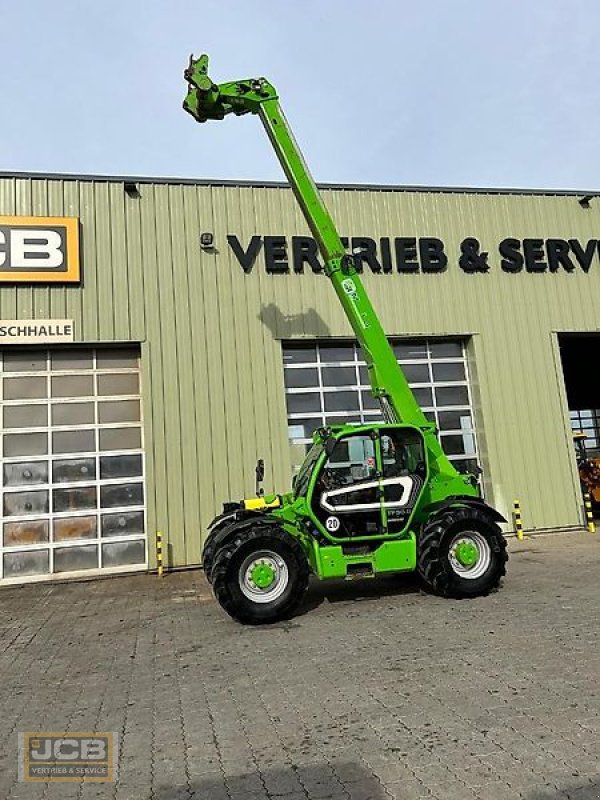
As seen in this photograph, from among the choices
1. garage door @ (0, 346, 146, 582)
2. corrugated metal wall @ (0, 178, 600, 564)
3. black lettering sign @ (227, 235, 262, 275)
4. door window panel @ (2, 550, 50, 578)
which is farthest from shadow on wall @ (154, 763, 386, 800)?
black lettering sign @ (227, 235, 262, 275)

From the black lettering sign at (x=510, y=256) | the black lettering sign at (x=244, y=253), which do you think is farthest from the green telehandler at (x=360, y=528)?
the black lettering sign at (x=510, y=256)

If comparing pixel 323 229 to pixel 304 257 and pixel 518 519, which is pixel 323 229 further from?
pixel 518 519

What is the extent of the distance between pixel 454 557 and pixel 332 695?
3.29m

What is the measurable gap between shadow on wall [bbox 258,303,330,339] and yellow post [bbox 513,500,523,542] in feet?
18.5

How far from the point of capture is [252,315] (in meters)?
12.4

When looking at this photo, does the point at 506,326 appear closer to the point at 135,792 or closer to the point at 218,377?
the point at 218,377

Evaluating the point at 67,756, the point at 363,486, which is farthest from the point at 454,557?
the point at 67,756

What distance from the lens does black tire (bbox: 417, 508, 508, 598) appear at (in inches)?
285

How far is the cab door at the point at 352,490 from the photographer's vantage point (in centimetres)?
727

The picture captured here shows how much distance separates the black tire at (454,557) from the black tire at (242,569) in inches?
62.1

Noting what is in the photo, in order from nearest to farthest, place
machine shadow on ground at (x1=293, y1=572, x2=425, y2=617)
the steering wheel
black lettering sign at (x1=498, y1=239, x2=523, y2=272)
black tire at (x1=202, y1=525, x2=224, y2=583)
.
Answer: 1. black tire at (x1=202, y1=525, x2=224, y2=583)
2. the steering wheel
3. machine shadow on ground at (x1=293, y1=572, x2=425, y2=617)
4. black lettering sign at (x1=498, y1=239, x2=523, y2=272)

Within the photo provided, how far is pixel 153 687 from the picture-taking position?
16.8ft

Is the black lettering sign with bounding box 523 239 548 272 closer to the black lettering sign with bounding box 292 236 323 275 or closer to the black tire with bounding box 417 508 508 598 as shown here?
the black lettering sign with bounding box 292 236 323 275

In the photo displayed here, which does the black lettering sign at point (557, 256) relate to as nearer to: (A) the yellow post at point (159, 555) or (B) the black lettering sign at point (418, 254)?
(B) the black lettering sign at point (418, 254)
